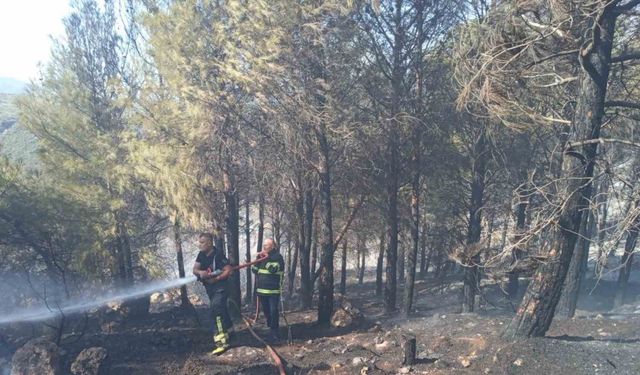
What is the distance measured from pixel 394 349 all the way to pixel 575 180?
4.07 m

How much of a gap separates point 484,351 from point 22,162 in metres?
11.4

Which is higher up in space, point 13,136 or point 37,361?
point 13,136

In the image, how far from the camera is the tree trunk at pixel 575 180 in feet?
20.3

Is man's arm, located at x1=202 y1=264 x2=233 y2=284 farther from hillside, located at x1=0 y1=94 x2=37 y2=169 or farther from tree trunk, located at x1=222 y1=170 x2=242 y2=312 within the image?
hillside, located at x1=0 y1=94 x2=37 y2=169

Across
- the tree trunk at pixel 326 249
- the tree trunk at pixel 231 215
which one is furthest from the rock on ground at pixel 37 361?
the tree trunk at pixel 326 249

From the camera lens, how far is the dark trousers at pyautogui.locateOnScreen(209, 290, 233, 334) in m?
8.34

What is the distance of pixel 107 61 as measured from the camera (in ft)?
48.6

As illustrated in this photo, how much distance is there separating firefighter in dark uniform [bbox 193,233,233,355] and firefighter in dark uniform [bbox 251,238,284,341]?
0.87 metres

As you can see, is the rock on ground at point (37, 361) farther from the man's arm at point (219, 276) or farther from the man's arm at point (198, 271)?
the man's arm at point (219, 276)

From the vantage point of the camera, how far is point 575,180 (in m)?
6.47

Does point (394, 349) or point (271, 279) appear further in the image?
point (271, 279)

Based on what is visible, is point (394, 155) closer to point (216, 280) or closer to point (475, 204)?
point (475, 204)

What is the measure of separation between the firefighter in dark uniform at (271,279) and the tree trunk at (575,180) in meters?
4.42

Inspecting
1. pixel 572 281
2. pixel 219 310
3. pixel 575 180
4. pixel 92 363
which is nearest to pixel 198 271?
pixel 219 310
